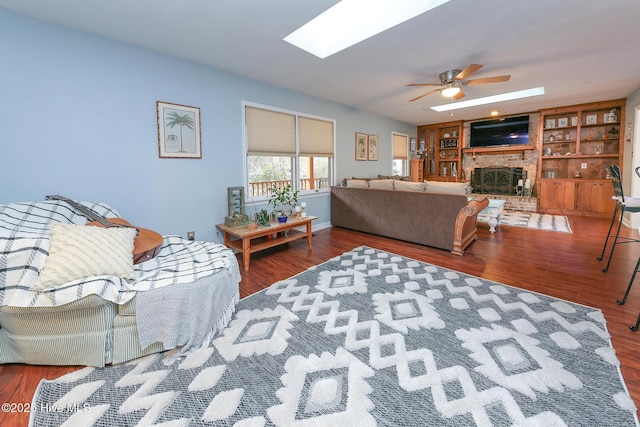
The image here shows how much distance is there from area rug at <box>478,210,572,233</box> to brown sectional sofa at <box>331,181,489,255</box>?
5.38 feet

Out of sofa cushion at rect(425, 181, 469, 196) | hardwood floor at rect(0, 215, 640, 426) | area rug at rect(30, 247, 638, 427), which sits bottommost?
area rug at rect(30, 247, 638, 427)

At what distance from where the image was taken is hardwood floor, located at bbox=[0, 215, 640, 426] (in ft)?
5.10

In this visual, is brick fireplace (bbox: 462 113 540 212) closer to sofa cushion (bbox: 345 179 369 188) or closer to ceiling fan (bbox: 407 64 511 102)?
ceiling fan (bbox: 407 64 511 102)

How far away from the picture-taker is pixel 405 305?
2242mm

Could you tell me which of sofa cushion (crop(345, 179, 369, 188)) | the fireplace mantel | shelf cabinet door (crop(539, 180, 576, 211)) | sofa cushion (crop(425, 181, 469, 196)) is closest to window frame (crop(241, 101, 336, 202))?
sofa cushion (crop(345, 179, 369, 188))

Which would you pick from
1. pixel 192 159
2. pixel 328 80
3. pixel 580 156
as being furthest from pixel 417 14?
pixel 580 156

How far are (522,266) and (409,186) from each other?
1717mm

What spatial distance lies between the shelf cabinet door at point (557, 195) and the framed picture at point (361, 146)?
4233mm

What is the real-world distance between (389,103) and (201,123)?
11.5 ft

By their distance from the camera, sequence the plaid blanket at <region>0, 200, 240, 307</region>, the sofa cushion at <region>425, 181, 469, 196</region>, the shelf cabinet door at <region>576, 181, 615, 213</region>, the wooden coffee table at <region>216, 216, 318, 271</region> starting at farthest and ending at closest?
the shelf cabinet door at <region>576, 181, 615, 213</region> < the sofa cushion at <region>425, 181, 469, 196</region> < the wooden coffee table at <region>216, 216, 318, 271</region> < the plaid blanket at <region>0, 200, 240, 307</region>

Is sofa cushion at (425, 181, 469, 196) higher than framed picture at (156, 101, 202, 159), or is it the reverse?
framed picture at (156, 101, 202, 159)

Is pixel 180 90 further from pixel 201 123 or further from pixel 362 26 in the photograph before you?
pixel 362 26

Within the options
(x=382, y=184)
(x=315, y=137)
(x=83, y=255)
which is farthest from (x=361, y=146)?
(x=83, y=255)

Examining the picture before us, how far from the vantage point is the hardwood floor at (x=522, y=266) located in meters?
1.55
